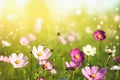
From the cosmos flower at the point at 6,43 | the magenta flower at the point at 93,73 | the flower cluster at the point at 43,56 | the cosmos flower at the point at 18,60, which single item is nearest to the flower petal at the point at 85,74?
the magenta flower at the point at 93,73

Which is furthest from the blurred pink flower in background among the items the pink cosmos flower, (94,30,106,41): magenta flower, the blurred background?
(94,30,106,41): magenta flower

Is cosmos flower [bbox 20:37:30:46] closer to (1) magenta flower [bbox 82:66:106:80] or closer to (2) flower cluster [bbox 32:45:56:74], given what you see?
(2) flower cluster [bbox 32:45:56:74]

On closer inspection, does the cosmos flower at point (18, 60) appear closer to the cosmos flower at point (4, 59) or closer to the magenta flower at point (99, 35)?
the cosmos flower at point (4, 59)

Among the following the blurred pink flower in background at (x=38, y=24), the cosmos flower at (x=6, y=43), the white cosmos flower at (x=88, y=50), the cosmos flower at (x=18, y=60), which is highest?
the blurred pink flower in background at (x=38, y=24)

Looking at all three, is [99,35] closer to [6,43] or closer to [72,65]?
[72,65]

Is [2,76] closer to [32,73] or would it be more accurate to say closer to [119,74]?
[32,73]

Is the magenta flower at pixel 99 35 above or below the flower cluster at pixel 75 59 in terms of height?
above
